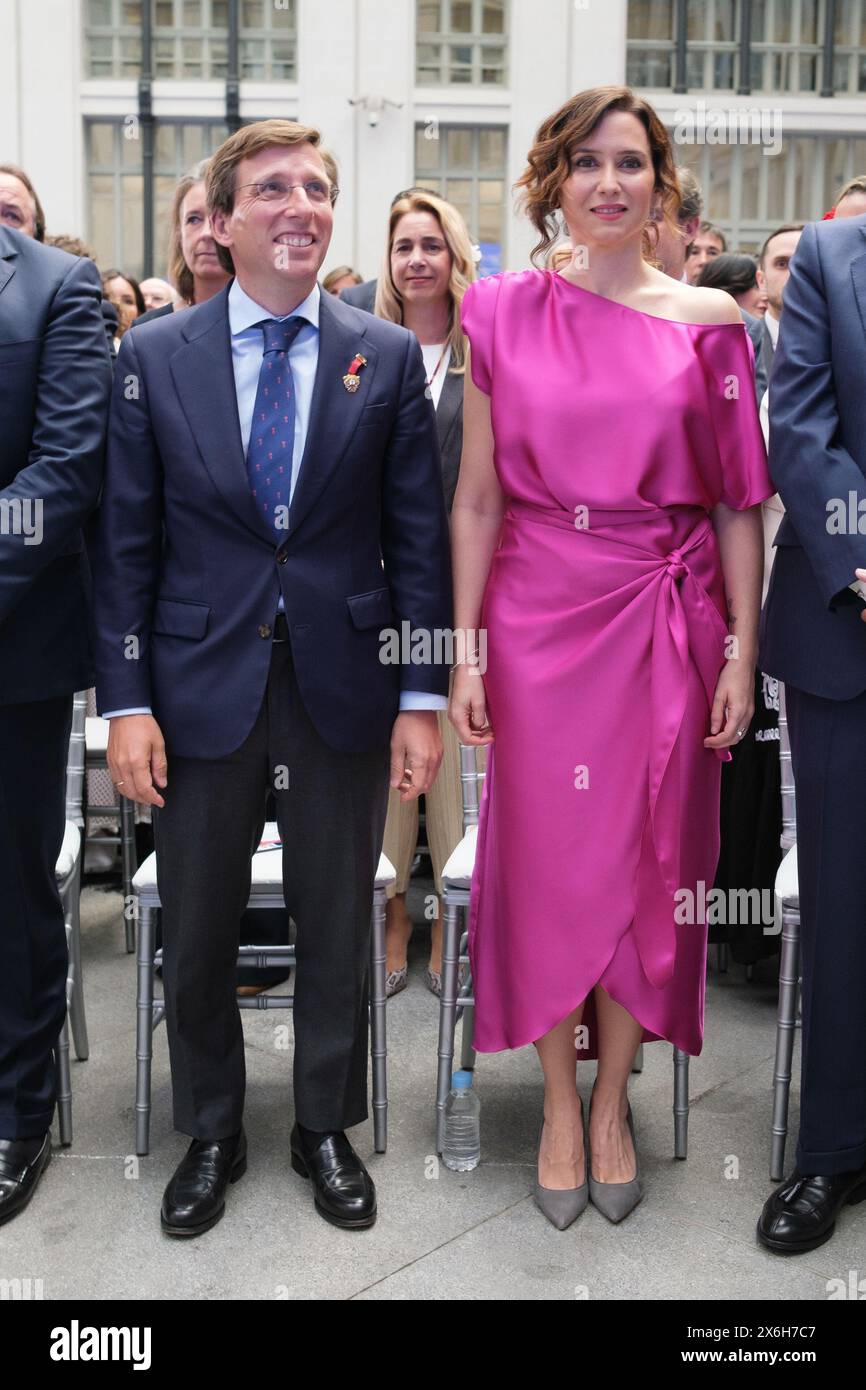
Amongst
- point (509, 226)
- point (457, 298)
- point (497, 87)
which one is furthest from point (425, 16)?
point (457, 298)

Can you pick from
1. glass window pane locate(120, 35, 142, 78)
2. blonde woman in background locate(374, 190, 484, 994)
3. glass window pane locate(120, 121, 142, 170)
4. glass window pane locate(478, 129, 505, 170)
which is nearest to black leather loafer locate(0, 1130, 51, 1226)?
blonde woman in background locate(374, 190, 484, 994)

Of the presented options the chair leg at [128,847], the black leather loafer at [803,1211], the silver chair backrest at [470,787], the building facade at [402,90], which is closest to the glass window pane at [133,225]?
the building facade at [402,90]

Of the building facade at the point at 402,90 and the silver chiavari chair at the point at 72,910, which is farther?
the building facade at the point at 402,90

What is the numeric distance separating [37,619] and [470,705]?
2.82ft

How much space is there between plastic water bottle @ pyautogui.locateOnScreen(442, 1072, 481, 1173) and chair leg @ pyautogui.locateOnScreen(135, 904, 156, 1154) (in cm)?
65

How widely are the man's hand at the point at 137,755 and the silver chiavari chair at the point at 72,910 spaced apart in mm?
421

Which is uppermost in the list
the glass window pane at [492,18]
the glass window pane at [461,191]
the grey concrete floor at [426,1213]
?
the glass window pane at [492,18]

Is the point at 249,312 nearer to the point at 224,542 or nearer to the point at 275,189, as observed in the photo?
the point at 275,189

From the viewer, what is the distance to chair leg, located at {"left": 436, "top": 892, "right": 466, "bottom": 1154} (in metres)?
3.07

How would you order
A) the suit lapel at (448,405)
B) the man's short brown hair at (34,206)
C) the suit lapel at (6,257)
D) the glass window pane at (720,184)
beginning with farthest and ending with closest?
the glass window pane at (720,184) → the suit lapel at (448,405) → the man's short brown hair at (34,206) → the suit lapel at (6,257)

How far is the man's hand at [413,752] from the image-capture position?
2.77 metres

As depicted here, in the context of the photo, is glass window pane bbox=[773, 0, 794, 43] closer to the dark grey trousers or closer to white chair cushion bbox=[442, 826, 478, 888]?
white chair cushion bbox=[442, 826, 478, 888]

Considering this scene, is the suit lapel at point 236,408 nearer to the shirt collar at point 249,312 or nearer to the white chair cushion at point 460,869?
the shirt collar at point 249,312
